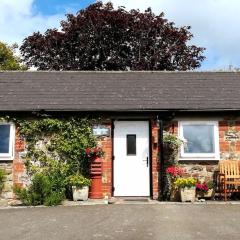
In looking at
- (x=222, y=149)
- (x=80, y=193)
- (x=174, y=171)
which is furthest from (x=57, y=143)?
(x=222, y=149)

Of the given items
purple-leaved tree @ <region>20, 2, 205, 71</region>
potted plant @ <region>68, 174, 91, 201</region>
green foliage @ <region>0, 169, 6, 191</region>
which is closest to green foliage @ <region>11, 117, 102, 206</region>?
potted plant @ <region>68, 174, 91, 201</region>

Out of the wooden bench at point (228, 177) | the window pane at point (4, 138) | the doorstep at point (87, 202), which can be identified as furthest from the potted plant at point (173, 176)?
the window pane at point (4, 138)

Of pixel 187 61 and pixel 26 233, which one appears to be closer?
pixel 26 233

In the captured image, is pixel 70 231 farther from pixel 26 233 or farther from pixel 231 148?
pixel 231 148

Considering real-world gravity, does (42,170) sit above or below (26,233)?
above

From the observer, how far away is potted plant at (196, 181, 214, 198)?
13234mm

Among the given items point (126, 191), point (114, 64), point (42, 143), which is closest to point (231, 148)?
point (126, 191)

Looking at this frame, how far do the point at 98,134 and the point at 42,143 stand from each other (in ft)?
5.93

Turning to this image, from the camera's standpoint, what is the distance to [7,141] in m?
14.0

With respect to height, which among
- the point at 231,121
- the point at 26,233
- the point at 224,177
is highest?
the point at 231,121

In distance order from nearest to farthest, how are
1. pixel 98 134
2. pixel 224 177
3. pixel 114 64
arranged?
1. pixel 224 177
2. pixel 98 134
3. pixel 114 64

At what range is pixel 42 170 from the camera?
13.7 metres

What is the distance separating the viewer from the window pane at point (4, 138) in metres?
13.9

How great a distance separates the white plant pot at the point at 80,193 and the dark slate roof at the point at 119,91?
8.30 ft
